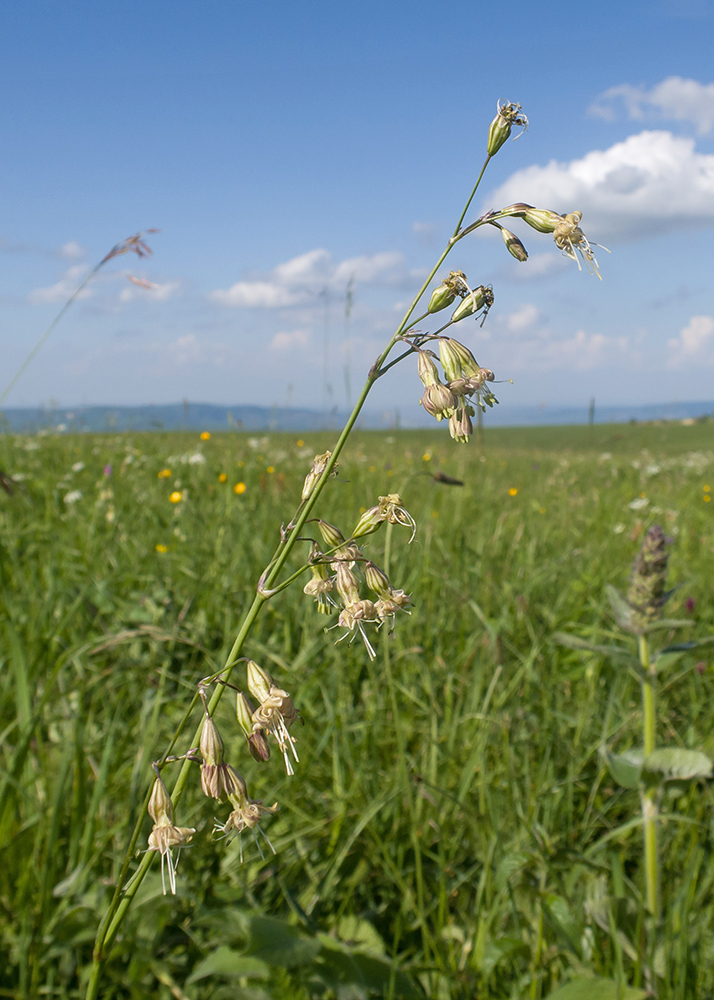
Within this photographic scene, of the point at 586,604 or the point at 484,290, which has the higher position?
the point at 484,290

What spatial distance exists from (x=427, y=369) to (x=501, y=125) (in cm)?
30

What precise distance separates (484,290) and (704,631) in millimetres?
2866

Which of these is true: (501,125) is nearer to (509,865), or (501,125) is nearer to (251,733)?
(251,733)

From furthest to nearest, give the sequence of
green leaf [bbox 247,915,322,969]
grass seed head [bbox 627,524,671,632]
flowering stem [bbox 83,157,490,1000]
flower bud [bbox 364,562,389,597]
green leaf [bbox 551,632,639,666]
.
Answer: grass seed head [bbox 627,524,671,632] < green leaf [bbox 551,632,639,666] < green leaf [bbox 247,915,322,969] < flower bud [bbox 364,562,389,597] < flowering stem [bbox 83,157,490,1000]

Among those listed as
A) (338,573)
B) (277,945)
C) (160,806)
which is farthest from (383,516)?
(277,945)

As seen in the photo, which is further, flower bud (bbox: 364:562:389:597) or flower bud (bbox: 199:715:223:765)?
flower bud (bbox: 364:562:389:597)

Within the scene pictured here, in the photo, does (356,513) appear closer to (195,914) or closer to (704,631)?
(704,631)

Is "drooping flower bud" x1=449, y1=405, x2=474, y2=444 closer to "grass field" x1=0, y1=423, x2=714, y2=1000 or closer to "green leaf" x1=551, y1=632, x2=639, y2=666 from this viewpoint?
"grass field" x1=0, y1=423, x2=714, y2=1000

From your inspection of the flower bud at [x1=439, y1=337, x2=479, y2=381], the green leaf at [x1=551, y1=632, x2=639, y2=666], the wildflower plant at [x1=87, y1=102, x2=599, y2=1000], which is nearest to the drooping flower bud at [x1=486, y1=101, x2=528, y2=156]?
the wildflower plant at [x1=87, y1=102, x2=599, y2=1000]

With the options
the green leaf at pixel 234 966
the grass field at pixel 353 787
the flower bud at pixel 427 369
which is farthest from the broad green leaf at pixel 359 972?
the flower bud at pixel 427 369

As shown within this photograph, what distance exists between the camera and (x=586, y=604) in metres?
3.21

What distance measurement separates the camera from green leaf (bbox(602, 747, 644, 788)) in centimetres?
165

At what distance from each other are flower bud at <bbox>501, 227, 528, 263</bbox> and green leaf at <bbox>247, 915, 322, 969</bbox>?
4.02ft

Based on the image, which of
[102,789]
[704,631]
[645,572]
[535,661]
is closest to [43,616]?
[102,789]
